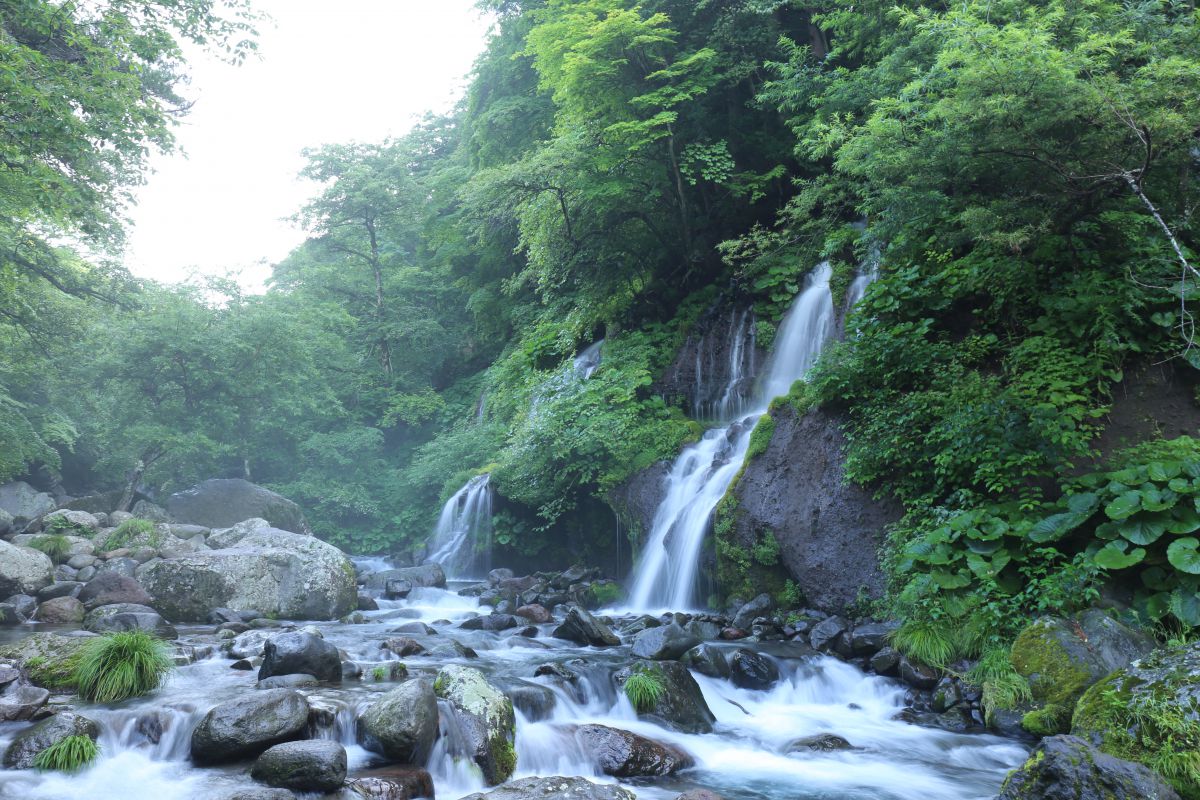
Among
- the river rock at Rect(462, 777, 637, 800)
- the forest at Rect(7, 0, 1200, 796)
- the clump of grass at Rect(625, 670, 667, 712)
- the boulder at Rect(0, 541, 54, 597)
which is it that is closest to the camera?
the river rock at Rect(462, 777, 637, 800)

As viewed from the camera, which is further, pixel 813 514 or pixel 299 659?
pixel 813 514

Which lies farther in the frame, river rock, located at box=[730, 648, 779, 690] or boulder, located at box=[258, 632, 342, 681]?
river rock, located at box=[730, 648, 779, 690]

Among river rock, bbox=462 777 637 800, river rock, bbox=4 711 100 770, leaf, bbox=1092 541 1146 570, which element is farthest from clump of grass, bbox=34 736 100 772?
leaf, bbox=1092 541 1146 570

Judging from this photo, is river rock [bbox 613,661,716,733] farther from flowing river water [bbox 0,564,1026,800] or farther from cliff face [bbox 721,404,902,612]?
cliff face [bbox 721,404,902,612]

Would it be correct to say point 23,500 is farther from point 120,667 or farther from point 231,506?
point 120,667

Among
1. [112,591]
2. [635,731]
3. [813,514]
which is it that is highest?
[813,514]

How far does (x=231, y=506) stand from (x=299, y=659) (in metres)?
15.5

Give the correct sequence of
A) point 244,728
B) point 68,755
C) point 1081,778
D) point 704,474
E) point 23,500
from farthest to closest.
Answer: point 23,500 → point 704,474 → point 244,728 → point 68,755 → point 1081,778

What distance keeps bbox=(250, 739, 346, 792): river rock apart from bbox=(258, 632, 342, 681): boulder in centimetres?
201

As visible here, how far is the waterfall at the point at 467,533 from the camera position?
17.6 meters

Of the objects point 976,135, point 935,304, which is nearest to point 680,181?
point 935,304

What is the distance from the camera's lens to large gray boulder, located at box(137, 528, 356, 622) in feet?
35.5

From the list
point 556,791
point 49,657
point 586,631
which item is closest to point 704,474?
point 586,631

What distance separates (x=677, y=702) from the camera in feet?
22.2
